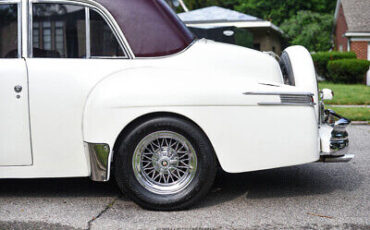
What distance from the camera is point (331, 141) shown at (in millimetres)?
4375

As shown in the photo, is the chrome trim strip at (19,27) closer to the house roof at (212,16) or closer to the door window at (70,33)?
the door window at (70,33)

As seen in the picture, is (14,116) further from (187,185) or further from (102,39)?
(187,185)

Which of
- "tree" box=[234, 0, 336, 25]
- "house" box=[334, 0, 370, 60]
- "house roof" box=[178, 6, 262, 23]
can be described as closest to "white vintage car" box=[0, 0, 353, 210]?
"house roof" box=[178, 6, 262, 23]

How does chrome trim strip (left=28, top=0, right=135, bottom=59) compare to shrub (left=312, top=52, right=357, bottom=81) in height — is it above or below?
above

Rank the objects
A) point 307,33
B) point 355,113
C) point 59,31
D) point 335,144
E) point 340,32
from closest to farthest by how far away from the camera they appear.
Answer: point 59,31 → point 335,144 → point 355,113 → point 340,32 → point 307,33

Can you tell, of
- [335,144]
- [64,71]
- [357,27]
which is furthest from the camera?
[357,27]

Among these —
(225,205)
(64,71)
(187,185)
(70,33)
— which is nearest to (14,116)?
(64,71)

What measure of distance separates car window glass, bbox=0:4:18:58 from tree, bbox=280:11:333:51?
2868cm

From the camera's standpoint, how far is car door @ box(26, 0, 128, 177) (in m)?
4.12

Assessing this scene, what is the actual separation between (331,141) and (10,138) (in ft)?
8.95

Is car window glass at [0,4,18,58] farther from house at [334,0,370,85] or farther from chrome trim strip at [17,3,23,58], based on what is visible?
house at [334,0,370,85]

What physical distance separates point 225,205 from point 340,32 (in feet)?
96.5

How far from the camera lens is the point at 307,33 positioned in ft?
105

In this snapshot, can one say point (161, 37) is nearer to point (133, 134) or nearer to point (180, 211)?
point (133, 134)
